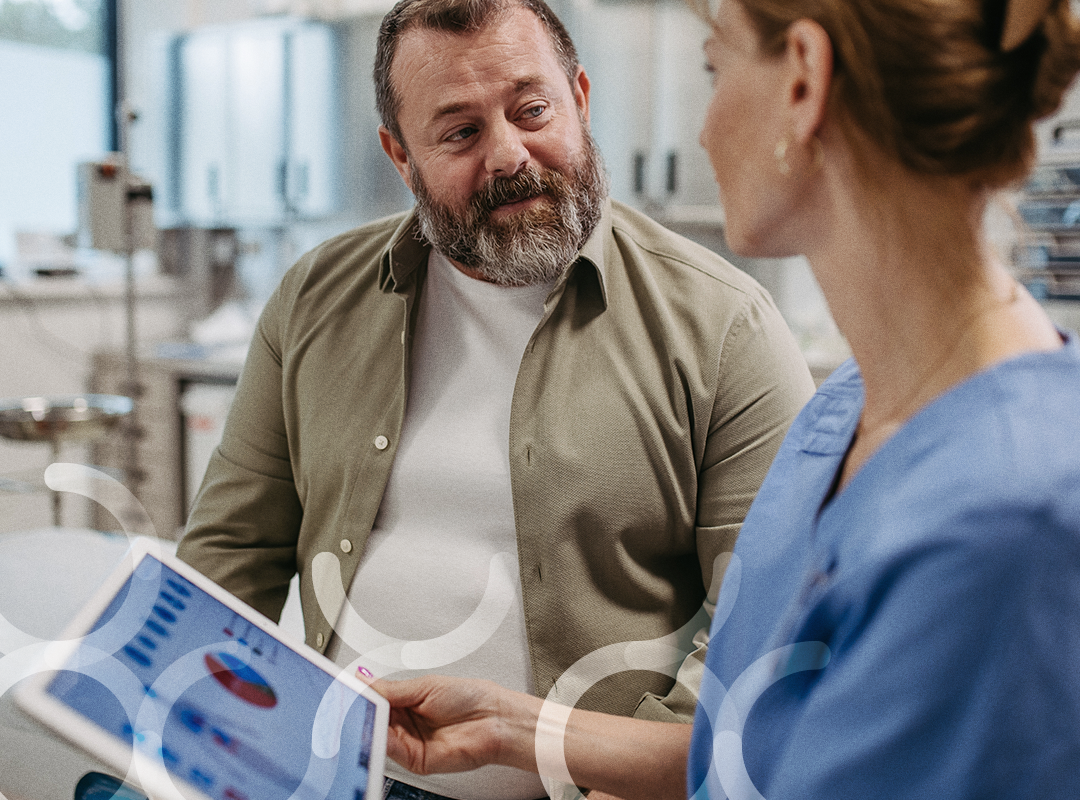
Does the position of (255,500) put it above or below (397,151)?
below

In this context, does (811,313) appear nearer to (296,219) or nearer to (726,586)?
(296,219)

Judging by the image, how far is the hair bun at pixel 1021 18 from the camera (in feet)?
1.74

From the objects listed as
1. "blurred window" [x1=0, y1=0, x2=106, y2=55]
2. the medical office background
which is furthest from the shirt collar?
"blurred window" [x1=0, y1=0, x2=106, y2=55]

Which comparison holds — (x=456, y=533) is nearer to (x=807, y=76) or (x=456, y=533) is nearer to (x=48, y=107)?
(x=807, y=76)

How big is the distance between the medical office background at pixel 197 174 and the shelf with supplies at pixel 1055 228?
2.26 ft

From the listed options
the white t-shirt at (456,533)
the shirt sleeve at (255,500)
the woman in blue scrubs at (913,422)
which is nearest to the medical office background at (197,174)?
the white t-shirt at (456,533)

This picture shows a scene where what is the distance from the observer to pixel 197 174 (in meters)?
3.88

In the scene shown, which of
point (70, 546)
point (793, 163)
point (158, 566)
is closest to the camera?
point (793, 163)

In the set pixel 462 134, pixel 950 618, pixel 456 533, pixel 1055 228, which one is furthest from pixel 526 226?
pixel 1055 228

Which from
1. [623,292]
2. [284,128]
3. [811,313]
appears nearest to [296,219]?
[284,128]

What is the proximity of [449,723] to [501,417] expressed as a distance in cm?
39

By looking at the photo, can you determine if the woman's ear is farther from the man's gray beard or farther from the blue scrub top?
the man's gray beard

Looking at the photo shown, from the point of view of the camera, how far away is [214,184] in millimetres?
3830

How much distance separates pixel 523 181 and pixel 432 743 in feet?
2.21
